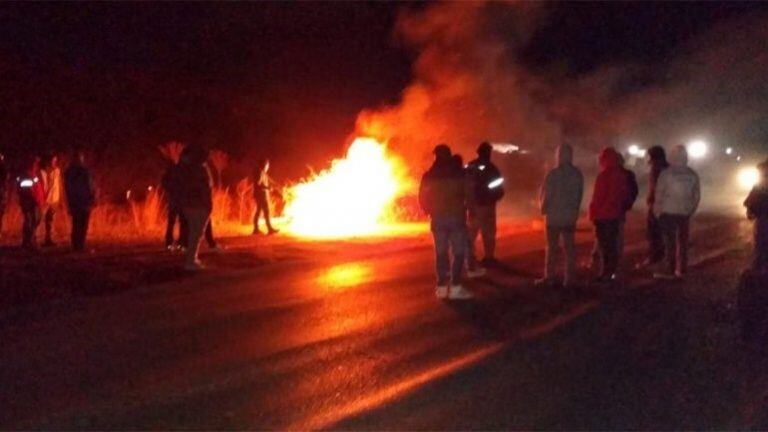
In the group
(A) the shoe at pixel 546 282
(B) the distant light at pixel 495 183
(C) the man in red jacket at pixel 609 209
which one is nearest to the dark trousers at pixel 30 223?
(B) the distant light at pixel 495 183

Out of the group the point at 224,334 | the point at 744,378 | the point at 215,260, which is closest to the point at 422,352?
the point at 224,334

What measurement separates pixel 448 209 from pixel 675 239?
151 inches

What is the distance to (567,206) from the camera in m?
13.8

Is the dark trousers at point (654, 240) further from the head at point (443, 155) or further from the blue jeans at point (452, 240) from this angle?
the head at point (443, 155)

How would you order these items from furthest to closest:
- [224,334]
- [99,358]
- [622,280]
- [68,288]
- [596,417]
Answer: [622,280]
[68,288]
[224,334]
[99,358]
[596,417]

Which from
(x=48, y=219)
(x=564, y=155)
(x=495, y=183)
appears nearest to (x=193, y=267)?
(x=48, y=219)

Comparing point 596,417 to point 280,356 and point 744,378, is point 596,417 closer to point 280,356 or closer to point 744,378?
point 744,378

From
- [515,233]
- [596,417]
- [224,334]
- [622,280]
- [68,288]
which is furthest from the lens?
[515,233]

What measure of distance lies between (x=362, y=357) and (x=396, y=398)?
1.44 metres

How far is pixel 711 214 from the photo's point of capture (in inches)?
1125

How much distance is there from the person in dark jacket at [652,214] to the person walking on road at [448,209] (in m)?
3.77

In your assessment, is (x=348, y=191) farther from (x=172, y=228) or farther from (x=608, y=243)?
(x=608, y=243)

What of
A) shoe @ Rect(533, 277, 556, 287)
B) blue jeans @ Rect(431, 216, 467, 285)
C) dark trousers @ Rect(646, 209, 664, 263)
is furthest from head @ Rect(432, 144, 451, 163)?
dark trousers @ Rect(646, 209, 664, 263)

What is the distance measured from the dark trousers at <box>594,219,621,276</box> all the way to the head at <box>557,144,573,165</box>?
103cm
